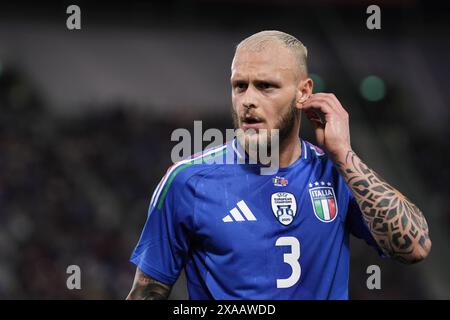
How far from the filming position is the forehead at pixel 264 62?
345 cm

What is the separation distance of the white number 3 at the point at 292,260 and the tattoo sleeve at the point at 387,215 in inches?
14.6

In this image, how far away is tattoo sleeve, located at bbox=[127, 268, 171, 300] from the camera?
3.49 metres

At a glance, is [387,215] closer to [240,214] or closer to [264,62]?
[240,214]

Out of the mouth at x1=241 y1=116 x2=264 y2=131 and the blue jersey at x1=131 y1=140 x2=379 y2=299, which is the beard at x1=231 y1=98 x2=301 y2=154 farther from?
the blue jersey at x1=131 y1=140 x2=379 y2=299

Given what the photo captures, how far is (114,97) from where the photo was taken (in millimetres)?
19062

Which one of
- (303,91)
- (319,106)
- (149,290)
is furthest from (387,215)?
(149,290)

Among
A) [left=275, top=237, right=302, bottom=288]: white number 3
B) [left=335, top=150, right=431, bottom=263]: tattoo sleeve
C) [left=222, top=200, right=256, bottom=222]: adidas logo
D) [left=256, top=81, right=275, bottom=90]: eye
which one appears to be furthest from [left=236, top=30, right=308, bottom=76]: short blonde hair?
[left=275, top=237, right=302, bottom=288]: white number 3

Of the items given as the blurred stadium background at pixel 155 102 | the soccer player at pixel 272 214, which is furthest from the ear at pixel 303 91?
the blurred stadium background at pixel 155 102

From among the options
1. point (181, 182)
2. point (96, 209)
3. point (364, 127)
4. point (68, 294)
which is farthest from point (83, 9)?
point (181, 182)

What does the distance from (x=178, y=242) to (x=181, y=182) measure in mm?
304

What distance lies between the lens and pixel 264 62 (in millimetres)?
3453

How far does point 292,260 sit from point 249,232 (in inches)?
9.9

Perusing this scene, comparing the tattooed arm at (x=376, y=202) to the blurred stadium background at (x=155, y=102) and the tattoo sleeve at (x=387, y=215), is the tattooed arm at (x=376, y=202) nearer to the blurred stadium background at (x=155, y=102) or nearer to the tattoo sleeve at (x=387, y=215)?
the tattoo sleeve at (x=387, y=215)

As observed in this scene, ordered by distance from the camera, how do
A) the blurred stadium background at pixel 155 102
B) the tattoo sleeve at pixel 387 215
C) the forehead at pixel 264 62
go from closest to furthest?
1. the tattoo sleeve at pixel 387 215
2. the forehead at pixel 264 62
3. the blurred stadium background at pixel 155 102
